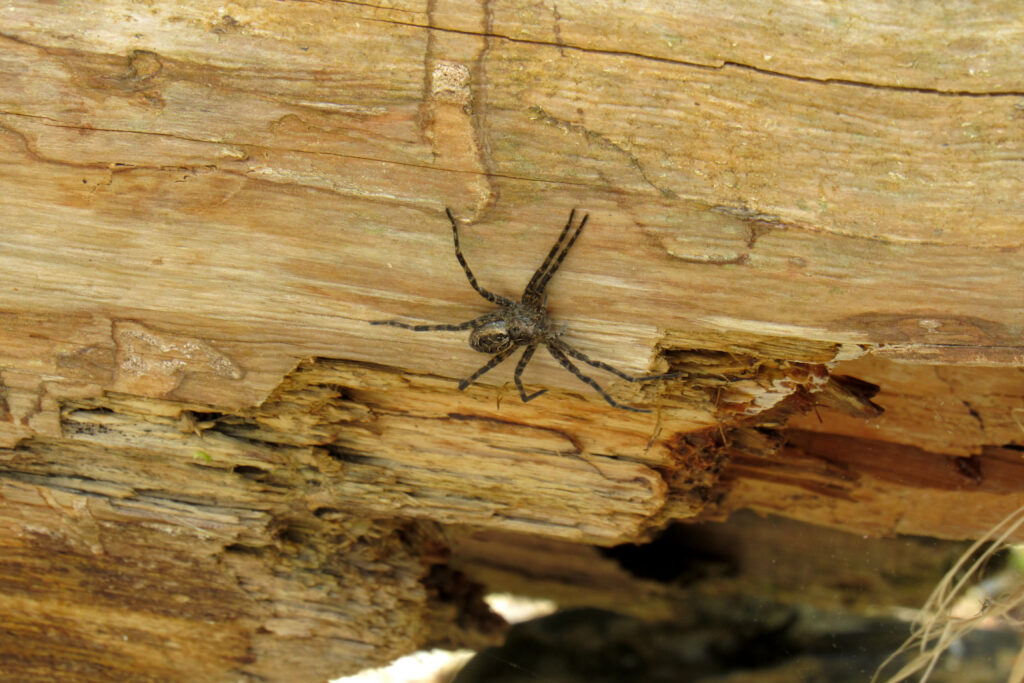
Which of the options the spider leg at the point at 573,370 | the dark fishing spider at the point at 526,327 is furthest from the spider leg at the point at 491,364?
A: the spider leg at the point at 573,370

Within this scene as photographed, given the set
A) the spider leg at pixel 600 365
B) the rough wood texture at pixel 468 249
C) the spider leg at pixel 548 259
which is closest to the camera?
the rough wood texture at pixel 468 249

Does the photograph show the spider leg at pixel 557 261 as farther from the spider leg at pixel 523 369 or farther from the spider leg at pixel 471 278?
the spider leg at pixel 523 369

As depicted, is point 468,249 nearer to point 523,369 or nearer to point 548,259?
point 548,259

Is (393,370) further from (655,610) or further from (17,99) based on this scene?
(655,610)

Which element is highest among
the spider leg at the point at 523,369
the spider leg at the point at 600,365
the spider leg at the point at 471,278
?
the spider leg at the point at 471,278

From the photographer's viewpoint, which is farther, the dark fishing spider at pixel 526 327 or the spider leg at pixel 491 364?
the spider leg at pixel 491 364

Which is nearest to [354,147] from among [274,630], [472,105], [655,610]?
[472,105]
